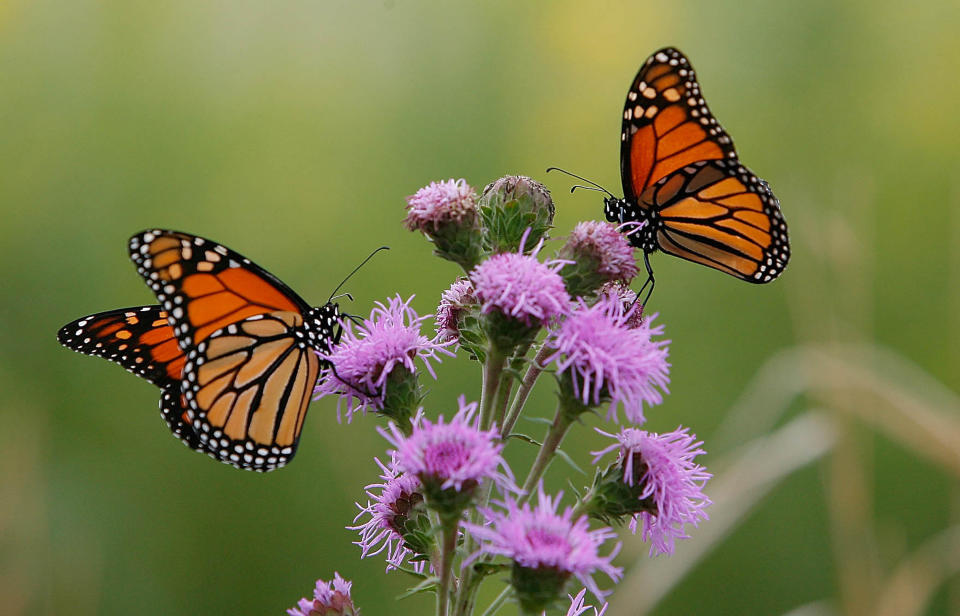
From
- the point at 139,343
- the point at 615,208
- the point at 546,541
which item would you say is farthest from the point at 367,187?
the point at 546,541

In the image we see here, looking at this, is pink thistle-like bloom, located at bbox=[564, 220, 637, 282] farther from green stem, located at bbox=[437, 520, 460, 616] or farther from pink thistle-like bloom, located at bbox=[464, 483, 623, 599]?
green stem, located at bbox=[437, 520, 460, 616]

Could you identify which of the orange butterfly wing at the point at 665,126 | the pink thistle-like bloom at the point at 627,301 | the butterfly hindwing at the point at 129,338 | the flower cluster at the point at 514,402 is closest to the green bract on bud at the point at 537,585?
the flower cluster at the point at 514,402

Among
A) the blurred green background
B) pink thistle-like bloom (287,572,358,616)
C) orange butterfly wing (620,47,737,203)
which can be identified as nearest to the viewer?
pink thistle-like bloom (287,572,358,616)

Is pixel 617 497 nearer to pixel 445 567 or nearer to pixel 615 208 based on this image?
pixel 445 567

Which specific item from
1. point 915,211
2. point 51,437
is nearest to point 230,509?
point 51,437

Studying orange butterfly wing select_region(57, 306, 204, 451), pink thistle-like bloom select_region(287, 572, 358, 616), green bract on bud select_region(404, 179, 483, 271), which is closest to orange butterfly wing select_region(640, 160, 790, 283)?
green bract on bud select_region(404, 179, 483, 271)

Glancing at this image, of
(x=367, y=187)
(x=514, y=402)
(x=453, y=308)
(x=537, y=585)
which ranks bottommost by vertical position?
(x=537, y=585)

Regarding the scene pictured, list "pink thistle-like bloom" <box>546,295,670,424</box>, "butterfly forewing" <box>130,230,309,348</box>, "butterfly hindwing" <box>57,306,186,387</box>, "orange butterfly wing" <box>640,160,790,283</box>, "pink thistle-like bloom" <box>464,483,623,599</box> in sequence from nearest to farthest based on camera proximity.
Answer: "pink thistle-like bloom" <box>464,483,623,599</box>, "pink thistle-like bloom" <box>546,295,670,424</box>, "butterfly forewing" <box>130,230,309,348</box>, "orange butterfly wing" <box>640,160,790,283</box>, "butterfly hindwing" <box>57,306,186,387</box>

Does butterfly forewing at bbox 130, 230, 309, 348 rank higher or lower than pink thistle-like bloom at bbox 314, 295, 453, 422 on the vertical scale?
higher
